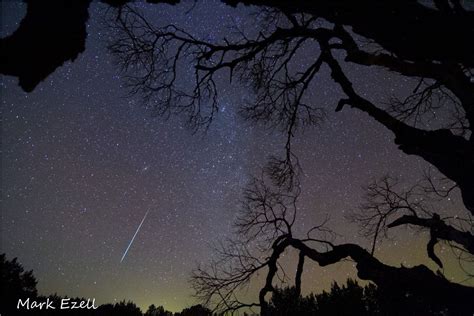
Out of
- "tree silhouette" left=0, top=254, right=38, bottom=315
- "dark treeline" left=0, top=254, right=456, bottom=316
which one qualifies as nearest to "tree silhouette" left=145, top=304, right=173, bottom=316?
"dark treeline" left=0, top=254, right=456, bottom=316

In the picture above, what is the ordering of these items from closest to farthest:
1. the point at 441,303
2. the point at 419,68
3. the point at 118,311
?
the point at 419,68, the point at 441,303, the point at 118,311

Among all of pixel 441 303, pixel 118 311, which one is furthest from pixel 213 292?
pixel 118 311

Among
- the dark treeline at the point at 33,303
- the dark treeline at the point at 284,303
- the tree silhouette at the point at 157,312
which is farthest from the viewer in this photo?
the tree silhouette at the point at 157,312

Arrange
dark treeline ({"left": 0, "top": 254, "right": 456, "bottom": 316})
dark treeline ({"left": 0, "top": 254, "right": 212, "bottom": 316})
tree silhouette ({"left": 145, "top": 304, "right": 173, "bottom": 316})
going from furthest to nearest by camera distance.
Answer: tree silhouette ({"left": 145, "top": 304, "right": 173, "bottom": 316}) → dark treeline ({"left": 0, "top": 254, "right": 212, "bottom": 316}) → dark treeline ({"left": 0, "top": 254, "right": 456, "bottom": 316})

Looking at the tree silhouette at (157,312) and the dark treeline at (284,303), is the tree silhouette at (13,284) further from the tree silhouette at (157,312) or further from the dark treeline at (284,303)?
the tree silhouette at (157,312)

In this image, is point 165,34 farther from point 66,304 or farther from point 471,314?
point 66,304

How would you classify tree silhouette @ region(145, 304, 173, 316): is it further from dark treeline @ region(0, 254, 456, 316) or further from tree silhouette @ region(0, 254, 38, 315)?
tree silhouette @ region(0, 254, 38, 315)

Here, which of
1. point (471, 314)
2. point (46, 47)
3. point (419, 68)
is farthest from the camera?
point (471, 314)

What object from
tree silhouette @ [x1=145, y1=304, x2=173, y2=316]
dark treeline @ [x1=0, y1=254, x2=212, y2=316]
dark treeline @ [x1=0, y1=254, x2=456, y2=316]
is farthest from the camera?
tree silhouette @ [x1=145, y1=304, x2=173, y2=316]

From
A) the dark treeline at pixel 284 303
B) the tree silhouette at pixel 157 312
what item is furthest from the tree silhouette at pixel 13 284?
the tree silhouette at pixel 157 312

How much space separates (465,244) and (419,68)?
14.1 ft

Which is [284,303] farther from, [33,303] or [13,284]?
[13,284]

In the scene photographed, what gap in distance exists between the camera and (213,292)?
765cm

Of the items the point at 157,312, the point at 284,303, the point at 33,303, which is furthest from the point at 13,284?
the point at 284,303
